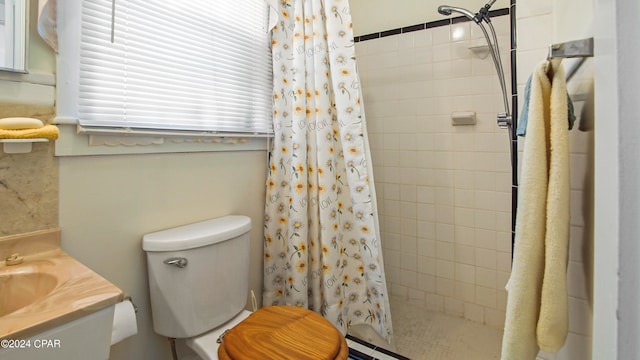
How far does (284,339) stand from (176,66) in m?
1.09

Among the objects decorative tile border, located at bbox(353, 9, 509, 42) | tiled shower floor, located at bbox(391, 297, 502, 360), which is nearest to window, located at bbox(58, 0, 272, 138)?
decorative tile border, located at bbox(353, 9, 509, 42)

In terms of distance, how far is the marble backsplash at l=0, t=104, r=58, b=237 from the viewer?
0.84 m

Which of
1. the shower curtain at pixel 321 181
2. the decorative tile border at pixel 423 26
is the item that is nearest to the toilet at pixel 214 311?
the shower curtain at pixel 321 181

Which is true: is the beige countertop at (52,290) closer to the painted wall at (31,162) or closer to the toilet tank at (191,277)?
the painted wall at (31,162)

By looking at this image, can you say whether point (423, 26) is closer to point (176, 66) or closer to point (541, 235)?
point (176, 66)

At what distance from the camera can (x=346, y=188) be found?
5.10ft

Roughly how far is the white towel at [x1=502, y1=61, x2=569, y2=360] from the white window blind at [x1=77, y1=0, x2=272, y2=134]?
117 centimetres

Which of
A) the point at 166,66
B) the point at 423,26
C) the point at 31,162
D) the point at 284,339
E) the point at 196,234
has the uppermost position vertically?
the point at 423,26

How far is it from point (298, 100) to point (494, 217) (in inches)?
49.9

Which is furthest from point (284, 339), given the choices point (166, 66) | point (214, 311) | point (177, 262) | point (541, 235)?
point (166, 66)

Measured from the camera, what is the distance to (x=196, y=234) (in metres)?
1.13

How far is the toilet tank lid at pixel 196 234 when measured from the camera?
1.06 meters

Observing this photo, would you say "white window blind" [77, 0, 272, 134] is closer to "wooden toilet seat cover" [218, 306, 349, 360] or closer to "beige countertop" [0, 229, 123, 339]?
"beige countertop" [0, 229, 123, 339]

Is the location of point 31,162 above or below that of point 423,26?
below
